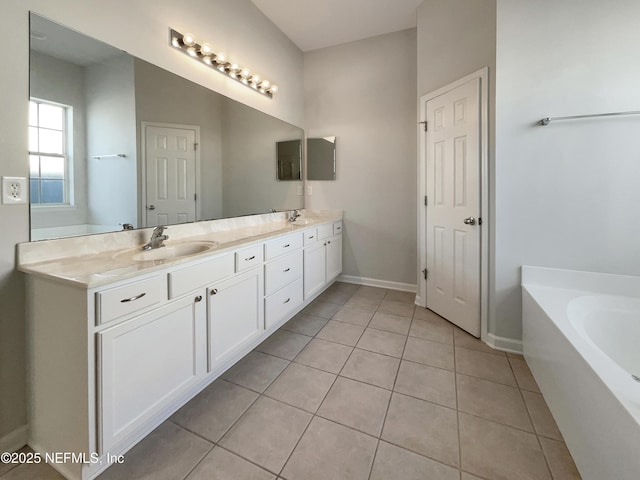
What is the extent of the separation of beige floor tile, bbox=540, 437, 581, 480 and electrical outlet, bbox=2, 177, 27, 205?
2403mm

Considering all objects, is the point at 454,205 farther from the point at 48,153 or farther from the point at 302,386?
the point at 48,153

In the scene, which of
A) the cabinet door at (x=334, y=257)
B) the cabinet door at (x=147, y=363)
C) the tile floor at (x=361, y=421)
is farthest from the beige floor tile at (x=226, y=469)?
the cabinet door at (x=334, y=257)

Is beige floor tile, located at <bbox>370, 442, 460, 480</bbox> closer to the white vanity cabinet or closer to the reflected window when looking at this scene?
the white vanity cabinet

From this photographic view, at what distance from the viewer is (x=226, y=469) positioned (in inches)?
43.4

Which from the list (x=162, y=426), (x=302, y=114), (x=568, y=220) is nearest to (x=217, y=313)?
(x=162, y=426)

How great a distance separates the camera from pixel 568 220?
1773 mm

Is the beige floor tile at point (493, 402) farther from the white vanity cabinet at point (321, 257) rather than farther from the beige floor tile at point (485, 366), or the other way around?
the white vanity cabinet at point (321, 257)

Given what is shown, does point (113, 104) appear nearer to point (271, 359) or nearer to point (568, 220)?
point (271, 359)

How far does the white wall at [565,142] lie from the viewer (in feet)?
5.39

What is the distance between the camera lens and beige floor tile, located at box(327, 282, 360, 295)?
3180 millimetres

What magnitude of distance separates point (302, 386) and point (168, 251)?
1.08m

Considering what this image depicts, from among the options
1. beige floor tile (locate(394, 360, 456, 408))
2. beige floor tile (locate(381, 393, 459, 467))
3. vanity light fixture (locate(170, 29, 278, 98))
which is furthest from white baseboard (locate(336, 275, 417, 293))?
vanity light fixture (locate(170, 29, 278, 98))

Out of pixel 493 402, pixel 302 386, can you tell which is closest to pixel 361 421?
pixel 302 386

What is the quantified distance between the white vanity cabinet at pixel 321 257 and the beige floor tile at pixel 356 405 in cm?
102
